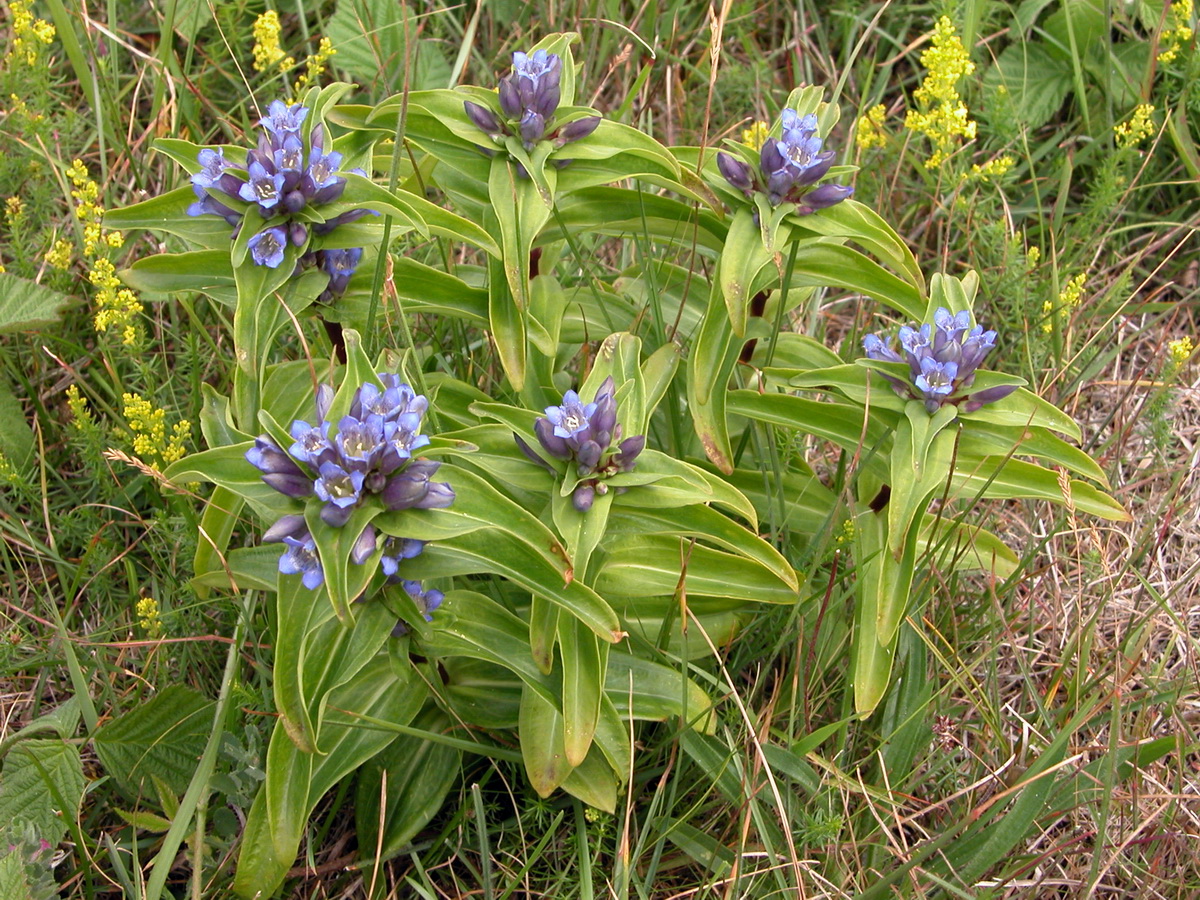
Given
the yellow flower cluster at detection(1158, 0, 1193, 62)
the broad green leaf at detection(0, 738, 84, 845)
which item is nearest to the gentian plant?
the broad green leaf at detection(0, 738, 84, 845)

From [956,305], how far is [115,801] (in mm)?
2878

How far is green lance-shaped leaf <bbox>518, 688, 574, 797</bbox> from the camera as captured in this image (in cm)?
310

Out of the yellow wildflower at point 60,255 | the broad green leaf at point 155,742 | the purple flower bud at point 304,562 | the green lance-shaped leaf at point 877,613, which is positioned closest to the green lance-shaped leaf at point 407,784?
the broad green leaf at point 155,742

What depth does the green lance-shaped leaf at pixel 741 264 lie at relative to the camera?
10.1 feet

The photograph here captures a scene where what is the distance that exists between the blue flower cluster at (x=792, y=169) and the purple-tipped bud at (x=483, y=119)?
0.62m

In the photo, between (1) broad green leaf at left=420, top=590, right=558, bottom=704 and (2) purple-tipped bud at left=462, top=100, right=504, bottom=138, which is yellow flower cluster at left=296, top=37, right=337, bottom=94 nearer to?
(2) purple-tipped bud at left=462, top=100, right=504, bottom=138

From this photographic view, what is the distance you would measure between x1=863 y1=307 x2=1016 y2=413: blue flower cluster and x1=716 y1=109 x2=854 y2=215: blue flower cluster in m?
0.42

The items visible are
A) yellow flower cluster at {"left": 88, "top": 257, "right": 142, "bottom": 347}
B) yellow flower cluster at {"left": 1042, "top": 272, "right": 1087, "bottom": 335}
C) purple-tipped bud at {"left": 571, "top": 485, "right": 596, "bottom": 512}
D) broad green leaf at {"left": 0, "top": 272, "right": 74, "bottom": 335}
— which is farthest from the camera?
yellow flower cluster at {"left": 1042, "top": 272, "right": 1087, "bottom": 335}

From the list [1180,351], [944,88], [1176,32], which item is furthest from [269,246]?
[1176,32]

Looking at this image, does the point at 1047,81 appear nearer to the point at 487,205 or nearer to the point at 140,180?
the point at 487,205

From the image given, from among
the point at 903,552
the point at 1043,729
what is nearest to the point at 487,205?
the point at 903,552

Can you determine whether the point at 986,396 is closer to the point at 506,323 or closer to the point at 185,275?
the point at 506,323

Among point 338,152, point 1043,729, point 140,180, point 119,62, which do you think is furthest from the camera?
point 119,62

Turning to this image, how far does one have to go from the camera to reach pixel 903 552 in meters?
3.16
